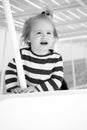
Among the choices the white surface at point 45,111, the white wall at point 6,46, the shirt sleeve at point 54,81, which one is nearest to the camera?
the white surface at point 45,111

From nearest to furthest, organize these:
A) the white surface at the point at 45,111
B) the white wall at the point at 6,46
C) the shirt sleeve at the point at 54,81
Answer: the white surface at the point at 45,111
the shirt sleeve at the point at 54,81
the white wall at the point at 6,46

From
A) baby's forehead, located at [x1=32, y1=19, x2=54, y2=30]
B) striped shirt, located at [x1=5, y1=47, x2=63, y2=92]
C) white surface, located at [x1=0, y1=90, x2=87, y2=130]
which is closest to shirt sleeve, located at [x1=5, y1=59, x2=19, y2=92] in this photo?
striped shirt, located at [x1=5, y1=47, x2=63, y2=92]

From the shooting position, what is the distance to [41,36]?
0.67m

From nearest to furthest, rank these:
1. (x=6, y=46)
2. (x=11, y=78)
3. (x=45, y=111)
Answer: (x=45, y=111) < (x=11, y=78) < (x=6, y=46)

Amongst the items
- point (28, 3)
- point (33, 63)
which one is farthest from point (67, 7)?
point (33, 63)

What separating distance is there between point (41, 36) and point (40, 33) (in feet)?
0.06

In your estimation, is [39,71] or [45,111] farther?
[39,71]

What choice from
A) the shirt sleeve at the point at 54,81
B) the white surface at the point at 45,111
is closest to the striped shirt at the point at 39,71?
the shirt sleeve at the point at 54,81

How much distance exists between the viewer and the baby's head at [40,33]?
669 mm

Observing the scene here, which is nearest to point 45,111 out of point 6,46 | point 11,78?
point 11,78

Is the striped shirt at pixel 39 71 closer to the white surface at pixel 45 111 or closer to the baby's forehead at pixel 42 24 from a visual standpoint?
the baby's forehead at pixel 42 24

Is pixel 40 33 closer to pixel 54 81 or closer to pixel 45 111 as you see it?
pixel 54 81

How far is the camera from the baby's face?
0.67 m

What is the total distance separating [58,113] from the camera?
0.84 feet
